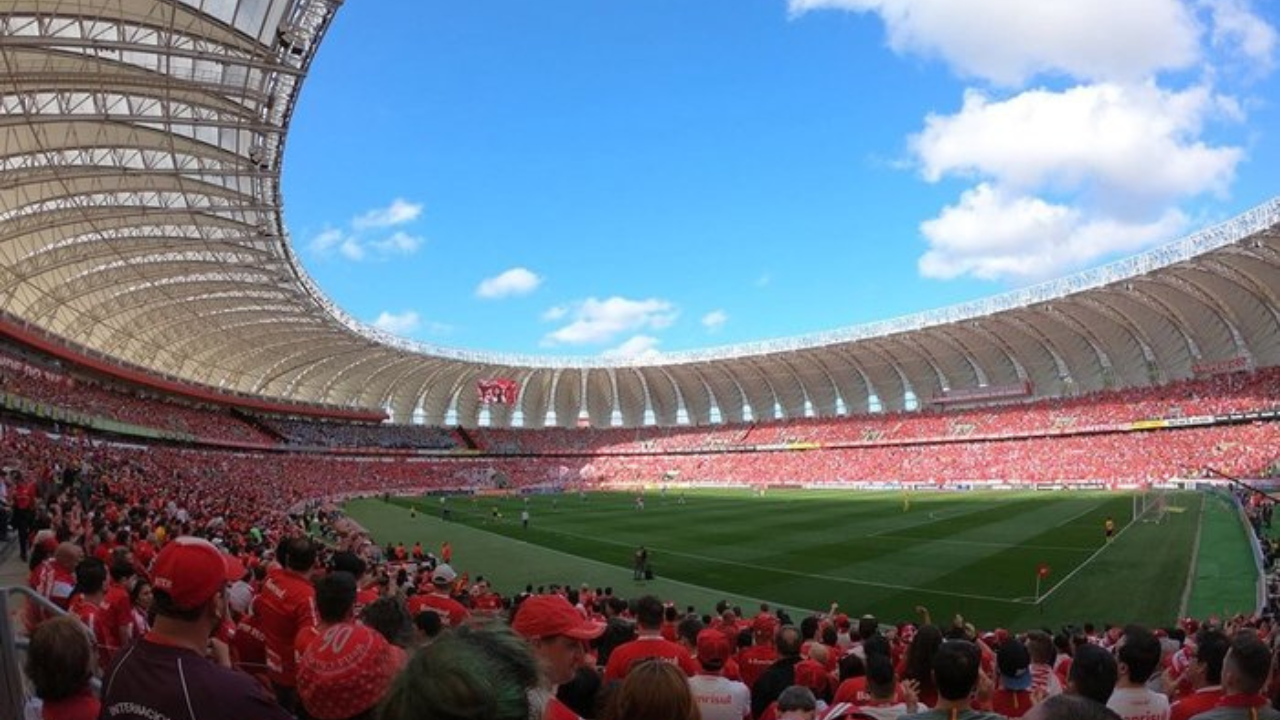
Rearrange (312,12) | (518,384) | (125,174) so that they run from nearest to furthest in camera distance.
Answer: (312,12) < (125,174) < (518,384)

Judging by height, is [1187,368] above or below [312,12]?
below

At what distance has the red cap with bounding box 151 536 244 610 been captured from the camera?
3.16 meters

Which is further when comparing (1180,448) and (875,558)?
(1180,448)

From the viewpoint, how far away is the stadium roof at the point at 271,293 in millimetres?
22609

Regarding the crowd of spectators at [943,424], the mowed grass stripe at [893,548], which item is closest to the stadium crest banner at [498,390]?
the crowd of spectators at [943,424]

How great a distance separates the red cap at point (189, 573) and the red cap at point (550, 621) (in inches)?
50.4

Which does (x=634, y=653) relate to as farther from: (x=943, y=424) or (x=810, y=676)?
(x=943, y=424)

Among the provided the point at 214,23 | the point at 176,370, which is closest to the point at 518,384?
the point at 176,370

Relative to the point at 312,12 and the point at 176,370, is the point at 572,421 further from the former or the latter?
the point at 312,12

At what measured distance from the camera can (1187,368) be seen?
6266cm

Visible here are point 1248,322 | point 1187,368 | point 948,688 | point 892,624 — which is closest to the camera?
point 948,688

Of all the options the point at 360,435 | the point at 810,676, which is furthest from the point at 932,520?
the point at 360,435

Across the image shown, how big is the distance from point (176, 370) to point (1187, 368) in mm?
77483

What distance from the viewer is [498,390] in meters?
82.4
